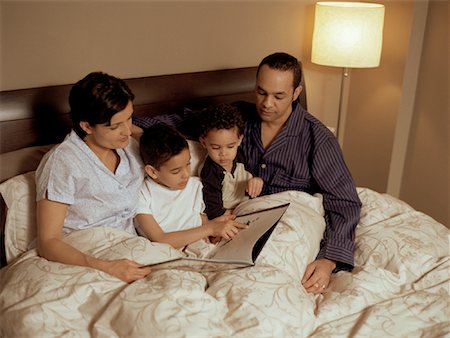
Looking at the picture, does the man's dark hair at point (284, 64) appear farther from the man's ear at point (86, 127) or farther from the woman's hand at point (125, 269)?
the woman's hand at point (125, 269)

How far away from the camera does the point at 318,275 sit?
5.78ft

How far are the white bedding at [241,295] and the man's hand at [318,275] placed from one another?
0.03 metres

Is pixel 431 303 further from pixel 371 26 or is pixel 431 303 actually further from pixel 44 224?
pixel 371 26

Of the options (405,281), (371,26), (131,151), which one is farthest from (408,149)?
(131,151)

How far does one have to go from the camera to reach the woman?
4.84 feet

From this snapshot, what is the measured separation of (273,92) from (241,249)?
2.35ft

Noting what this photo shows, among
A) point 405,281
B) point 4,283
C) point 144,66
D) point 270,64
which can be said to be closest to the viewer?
point 4,283

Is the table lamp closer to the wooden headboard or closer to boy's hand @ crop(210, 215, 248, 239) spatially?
the wooden headboard

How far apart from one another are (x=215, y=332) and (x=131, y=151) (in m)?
0.74

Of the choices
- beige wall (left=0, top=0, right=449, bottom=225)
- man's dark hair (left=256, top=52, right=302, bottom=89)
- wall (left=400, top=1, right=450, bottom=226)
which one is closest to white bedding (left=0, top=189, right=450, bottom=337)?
man's dark hair (left=256, top=52, right=302, bottom=89)

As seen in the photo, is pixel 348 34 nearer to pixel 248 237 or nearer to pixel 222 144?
pixel 222 144

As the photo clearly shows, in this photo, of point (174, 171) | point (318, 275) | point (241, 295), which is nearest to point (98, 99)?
point (174, 171)

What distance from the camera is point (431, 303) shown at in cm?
157

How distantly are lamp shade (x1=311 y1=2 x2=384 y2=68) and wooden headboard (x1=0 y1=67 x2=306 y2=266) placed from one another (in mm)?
469
